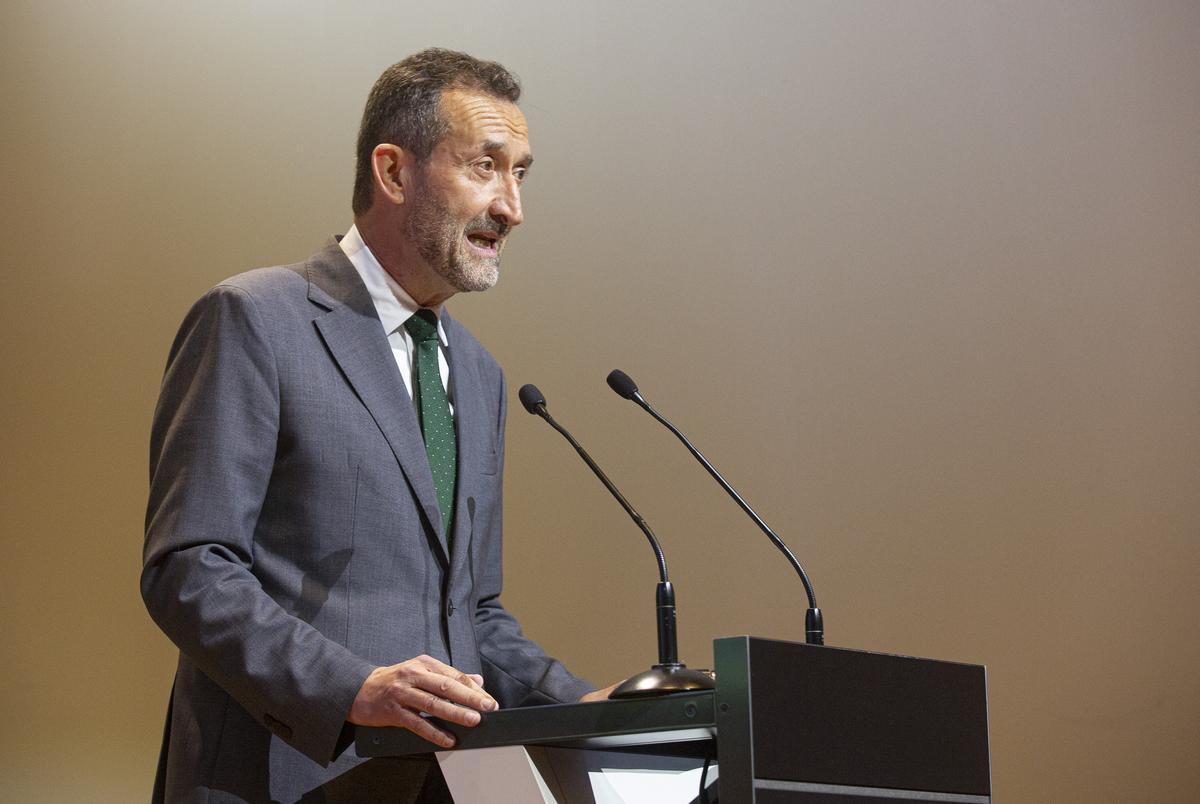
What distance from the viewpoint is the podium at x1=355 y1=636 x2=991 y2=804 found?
50.5 inches

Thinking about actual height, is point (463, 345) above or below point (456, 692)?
above

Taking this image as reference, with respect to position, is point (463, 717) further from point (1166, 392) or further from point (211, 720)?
point (1166, 392)

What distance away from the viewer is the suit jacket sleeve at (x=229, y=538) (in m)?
1.58

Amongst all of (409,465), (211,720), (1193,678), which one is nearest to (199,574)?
(211,720)

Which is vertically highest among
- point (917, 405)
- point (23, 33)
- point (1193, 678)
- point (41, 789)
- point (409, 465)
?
point (23, 33)

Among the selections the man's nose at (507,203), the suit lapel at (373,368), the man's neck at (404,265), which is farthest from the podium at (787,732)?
the man's nose at (507,203)

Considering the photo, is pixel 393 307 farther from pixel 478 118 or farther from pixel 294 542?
pixel 294 542

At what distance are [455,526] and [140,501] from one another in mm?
1462

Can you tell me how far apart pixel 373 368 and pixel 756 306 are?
1679mm

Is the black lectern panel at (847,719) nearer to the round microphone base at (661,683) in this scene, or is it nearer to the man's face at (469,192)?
the round microphone base at (661,683)

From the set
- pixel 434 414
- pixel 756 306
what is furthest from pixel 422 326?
pixel 756 306

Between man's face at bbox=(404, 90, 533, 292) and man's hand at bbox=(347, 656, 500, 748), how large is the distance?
0.86m

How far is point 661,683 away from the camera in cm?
142

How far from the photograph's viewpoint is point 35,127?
325cm
